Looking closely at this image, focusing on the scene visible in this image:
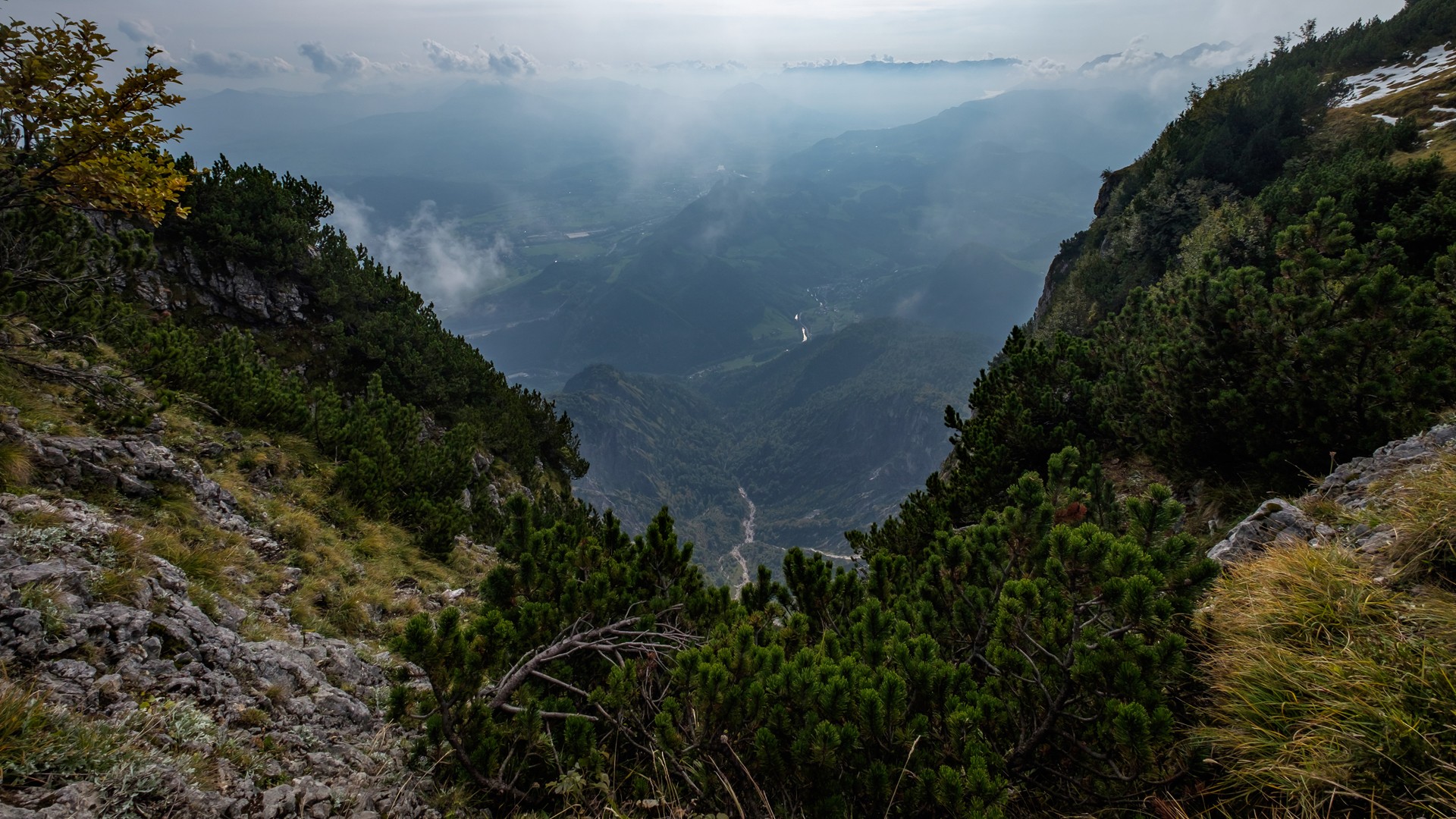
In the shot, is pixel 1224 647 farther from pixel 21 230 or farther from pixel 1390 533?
pixel 21 230

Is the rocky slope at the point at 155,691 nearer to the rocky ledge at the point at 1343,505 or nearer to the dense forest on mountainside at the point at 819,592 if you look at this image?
the dense forest on mountainside at the point at 819,592

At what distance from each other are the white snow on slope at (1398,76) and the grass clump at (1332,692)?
190 feet

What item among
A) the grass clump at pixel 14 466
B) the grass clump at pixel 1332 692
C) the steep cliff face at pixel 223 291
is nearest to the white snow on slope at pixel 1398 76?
the grass clump at pixel 1332 692

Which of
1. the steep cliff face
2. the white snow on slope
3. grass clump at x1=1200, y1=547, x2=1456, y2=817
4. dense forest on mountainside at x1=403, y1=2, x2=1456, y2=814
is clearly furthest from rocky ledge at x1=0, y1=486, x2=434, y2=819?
the white snow on slope

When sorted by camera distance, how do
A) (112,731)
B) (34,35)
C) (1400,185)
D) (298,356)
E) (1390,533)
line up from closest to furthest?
(112,731) < (1390,533) < (34,35) < (1400,185) < (298,356)

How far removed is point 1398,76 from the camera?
44125 millimetres

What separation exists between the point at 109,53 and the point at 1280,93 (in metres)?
62.2

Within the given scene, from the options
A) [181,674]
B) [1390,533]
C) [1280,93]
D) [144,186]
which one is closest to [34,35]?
[144,186]

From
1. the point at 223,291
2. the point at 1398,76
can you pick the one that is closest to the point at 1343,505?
the point at 223,291

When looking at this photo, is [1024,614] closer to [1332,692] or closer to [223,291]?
[1332,692]

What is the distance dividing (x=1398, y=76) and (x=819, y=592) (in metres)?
67.8

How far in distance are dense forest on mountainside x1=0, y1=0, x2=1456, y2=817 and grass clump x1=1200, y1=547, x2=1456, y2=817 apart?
0.03 meters

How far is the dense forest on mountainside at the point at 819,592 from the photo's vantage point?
3.70m

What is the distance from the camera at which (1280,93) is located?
4244 centimetres
